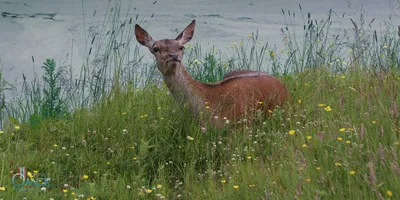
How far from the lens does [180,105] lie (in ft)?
21.6

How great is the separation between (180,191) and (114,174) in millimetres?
622

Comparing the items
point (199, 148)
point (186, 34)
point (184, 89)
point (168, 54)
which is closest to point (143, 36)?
point (186, 34)

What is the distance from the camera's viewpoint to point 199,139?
19.9 feet

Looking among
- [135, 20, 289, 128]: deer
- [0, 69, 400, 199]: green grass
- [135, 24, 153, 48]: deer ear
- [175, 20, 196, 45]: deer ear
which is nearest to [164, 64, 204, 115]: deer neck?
[135, 20, 289, 128]: deer

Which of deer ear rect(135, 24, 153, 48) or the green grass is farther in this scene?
deer ear rect(135, 24, 153, 48)

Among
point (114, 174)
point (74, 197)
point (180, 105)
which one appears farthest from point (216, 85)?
point (74, 197)

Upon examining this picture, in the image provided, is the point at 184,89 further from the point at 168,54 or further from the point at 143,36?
the point at 143,36

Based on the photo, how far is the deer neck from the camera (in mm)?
6602

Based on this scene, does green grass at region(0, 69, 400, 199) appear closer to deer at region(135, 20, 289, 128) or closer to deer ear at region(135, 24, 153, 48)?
deer at region(135, 20, 289, 128)

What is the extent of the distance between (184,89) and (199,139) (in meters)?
0.73

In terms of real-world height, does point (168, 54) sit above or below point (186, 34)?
below

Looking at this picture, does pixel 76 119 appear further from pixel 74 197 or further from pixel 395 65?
pixel 395 65

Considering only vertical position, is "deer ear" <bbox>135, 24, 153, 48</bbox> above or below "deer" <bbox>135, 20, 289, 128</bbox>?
above

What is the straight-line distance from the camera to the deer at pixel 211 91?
21.4ft
